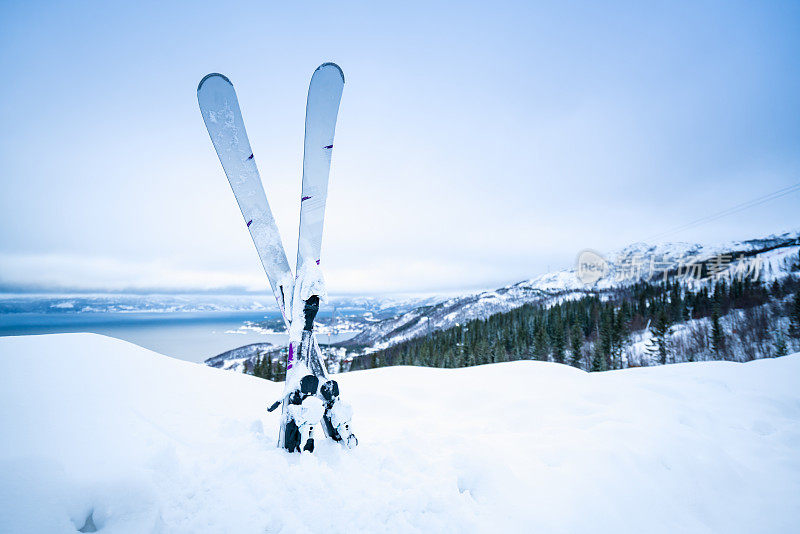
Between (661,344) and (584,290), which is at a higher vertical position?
(584,290)

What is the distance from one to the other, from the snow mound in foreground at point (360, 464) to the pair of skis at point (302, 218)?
778mm

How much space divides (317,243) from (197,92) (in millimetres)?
2903

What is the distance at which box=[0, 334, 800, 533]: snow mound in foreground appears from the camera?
7.96 ft

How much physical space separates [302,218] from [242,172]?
122 centimetres

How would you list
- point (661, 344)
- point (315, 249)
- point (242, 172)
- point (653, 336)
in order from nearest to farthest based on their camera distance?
point (242, 172) < point (315, 249) < point (661, 344) < point (653, 336)

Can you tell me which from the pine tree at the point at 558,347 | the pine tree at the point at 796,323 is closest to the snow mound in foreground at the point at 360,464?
the pine tree at the point at 558,347

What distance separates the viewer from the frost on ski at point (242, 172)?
4.55m

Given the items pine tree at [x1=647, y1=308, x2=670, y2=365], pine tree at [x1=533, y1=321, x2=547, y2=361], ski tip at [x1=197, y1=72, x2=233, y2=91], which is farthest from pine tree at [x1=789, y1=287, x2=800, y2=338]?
ski tip at [x1=197, y1=72, x2=233, y2=91]

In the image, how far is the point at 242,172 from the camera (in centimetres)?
473

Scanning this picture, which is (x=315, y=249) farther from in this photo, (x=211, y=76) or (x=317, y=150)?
(x=211, y=76)

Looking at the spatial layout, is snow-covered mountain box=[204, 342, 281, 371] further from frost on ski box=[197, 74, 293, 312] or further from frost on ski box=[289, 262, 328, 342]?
frost on ski box=[289, 262, 328, 342]

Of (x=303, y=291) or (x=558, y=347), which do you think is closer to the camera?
(x=303, y=291)

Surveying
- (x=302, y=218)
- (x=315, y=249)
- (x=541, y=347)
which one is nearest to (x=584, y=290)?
(x=541, y=347)

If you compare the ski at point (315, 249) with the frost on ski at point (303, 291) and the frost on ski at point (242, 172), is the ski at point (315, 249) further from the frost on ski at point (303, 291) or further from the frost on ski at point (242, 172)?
the frost on ski at point (242, 172)
